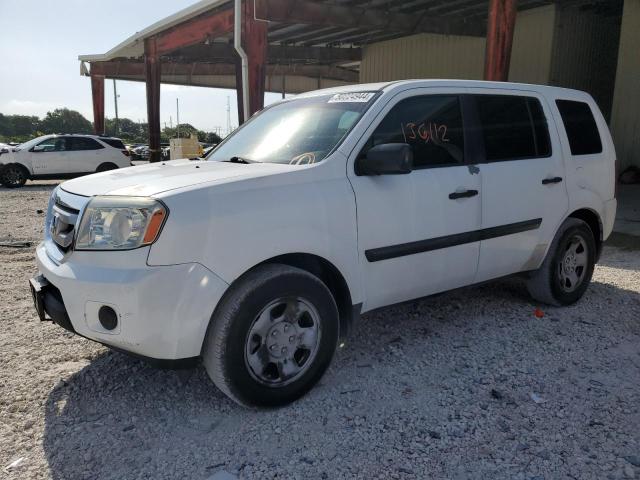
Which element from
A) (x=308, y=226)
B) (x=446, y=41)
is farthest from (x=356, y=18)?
(x=308, y=226)

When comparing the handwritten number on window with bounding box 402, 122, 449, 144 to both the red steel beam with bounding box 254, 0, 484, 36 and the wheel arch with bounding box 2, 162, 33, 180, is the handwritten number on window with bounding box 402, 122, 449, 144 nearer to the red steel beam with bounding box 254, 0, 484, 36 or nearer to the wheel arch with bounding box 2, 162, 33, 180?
the red steel beam with bounding box 254, 0, 484, 36

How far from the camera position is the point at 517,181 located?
13.3 feet

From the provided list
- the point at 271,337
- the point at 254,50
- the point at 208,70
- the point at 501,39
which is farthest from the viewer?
the point at 208,70

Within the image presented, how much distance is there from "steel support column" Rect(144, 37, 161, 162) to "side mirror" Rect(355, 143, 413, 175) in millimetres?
15841

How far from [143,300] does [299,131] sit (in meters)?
1.59

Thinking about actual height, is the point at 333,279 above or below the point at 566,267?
above

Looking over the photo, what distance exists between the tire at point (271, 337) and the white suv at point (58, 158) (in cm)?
1562

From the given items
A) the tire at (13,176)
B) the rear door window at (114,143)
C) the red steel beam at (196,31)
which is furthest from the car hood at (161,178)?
the rear door window at (114,143)

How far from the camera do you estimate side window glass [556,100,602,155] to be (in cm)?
457

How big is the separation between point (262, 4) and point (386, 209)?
9548mm

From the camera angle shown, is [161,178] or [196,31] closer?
[161,178]

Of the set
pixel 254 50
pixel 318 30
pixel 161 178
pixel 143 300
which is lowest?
pixel 143 300

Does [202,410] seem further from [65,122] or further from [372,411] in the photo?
[65,122]

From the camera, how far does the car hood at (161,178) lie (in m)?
2.77
